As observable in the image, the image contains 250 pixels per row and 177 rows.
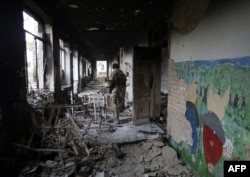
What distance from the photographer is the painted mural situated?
7.30ft

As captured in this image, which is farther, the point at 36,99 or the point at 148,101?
the point at 148,101

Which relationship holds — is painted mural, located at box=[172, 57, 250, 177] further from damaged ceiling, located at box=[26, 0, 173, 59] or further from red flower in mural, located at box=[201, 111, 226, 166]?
damaged ceiling, located at box=[26, 0, 173, 59]

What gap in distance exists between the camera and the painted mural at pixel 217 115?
7.30 feet

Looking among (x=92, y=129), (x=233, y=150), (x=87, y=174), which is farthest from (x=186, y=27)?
(x=92, y=129)

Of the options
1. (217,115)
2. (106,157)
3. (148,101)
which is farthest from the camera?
(148,101)

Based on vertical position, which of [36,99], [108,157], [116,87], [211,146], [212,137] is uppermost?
[116,87]

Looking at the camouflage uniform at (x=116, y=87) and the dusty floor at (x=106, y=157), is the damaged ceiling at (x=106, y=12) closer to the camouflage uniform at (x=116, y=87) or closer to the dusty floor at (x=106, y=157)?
the camouflage uniform at (x=116, y=87)

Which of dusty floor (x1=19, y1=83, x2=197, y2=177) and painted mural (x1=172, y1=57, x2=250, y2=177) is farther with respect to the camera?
dusty floor (x1=19, y1=83, x2=197, y2=177)

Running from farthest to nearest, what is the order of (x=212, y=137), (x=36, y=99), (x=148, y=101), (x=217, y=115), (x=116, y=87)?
(x=116, y=87), (x=148, y=101), (x=36, y=99), (x=212, y=137), (x=217, y=115)

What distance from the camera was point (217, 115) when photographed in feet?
8.86

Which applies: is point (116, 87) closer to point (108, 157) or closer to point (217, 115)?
point (108, 157)

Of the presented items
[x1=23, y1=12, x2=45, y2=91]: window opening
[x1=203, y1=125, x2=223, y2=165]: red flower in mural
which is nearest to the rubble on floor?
[x1=203, y1=125, x2=223, y2=165]: red flower in mural

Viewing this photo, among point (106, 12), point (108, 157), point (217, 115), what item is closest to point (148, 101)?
point (108, 157)

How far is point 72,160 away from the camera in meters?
3.71
